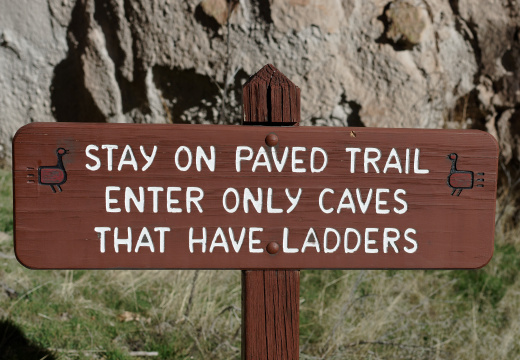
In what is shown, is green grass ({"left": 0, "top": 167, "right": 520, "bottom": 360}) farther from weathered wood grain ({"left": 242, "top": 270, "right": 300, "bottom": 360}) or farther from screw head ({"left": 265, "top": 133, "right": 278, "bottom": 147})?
screw head ({"left": 265, "top": 133, "right": 278, "bottom": 147})

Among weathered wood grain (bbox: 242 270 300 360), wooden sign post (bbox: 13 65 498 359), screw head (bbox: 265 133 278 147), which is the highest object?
screw head (bbox: 265 133 278 147)

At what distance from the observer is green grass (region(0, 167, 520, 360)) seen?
2.30 meters

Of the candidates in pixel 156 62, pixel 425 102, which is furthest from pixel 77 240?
pixel 425 102

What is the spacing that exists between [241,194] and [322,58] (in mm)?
2370

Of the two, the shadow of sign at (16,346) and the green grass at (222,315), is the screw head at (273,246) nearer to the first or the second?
the green grass at (222,315)

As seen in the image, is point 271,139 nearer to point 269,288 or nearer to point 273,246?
point 273,246

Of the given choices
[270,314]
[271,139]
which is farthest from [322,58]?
[270,314]

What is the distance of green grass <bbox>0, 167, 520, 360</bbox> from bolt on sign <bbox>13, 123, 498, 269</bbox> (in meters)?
0.95

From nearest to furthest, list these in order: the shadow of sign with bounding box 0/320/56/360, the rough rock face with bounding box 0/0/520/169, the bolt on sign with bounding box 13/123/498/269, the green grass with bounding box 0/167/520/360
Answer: the bolt on sign with bounding box 13/123/498/269 → the shadow of sign with bounding box 0/320/56/360 → the green grass with bounding box 0/167/520/360 → the rough rock face with bounding box 0/0/520/169

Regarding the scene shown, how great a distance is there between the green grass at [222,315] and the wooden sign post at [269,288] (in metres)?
0.84

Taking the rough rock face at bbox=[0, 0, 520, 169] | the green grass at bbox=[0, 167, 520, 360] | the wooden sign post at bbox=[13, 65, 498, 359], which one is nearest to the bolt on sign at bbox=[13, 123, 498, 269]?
the wooden sign post at bbox=[13, 65, 498, 359]

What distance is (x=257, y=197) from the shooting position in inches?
52.2

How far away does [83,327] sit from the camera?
2379mm

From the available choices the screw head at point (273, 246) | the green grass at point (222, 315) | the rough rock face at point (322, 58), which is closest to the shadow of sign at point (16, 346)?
the green grass at point (222, 315)
